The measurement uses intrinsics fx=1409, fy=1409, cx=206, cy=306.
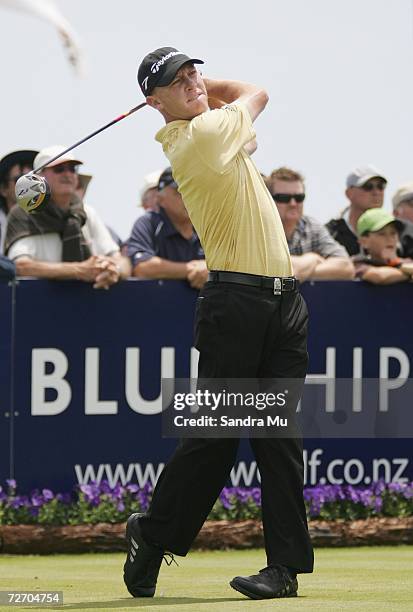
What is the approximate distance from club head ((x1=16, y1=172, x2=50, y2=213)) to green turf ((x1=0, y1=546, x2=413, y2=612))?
1705 millimetres

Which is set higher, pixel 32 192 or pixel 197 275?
pixel 32 192

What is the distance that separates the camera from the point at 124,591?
20.2 ft

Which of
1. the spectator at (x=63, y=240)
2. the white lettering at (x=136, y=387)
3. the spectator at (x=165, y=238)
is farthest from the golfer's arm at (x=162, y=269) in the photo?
the white lettering at (x=136, y=387)

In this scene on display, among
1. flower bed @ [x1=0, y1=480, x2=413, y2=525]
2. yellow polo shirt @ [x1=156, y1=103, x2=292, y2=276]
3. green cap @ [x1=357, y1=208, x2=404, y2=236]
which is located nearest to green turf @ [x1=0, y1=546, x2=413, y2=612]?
flower bed @ [x1=0, y1=480, x2=413, y2=525]

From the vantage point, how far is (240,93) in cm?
605

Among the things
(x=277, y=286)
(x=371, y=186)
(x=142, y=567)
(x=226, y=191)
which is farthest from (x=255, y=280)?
(x=371, y=186)

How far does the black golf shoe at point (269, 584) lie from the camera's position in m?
5.55

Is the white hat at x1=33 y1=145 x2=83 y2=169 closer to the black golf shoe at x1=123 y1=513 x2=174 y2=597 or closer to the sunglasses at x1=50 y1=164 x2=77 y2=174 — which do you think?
the sunglasses at x1=50 y1=164 x2=77 y2=174

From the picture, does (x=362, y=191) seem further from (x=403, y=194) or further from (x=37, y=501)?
(x=37, y=501)

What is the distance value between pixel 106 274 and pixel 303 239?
5.06ft

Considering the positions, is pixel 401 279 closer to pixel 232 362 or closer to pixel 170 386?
pixel 170 386

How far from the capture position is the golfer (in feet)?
18.8

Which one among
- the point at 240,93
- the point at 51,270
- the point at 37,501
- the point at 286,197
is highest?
the point at 240,93

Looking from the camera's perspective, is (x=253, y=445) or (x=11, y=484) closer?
(x=253, y=445)
